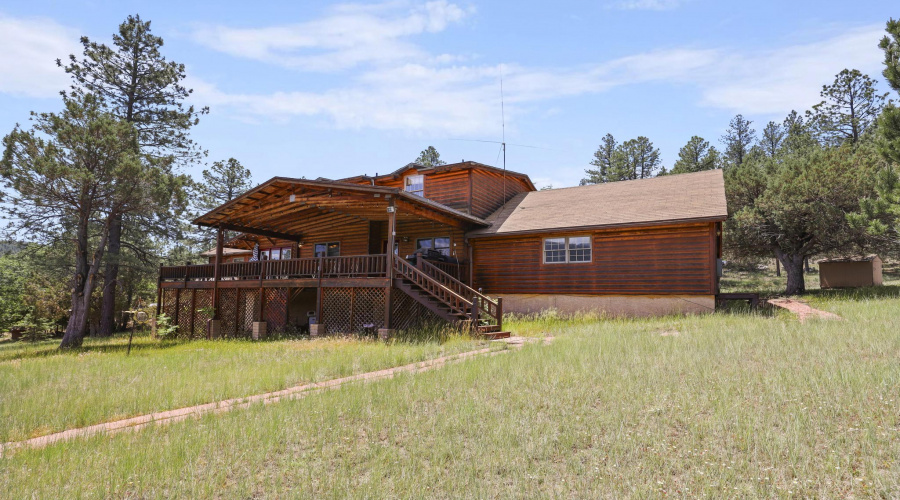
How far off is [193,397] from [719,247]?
861 inches

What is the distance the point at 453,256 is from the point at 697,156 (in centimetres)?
3378

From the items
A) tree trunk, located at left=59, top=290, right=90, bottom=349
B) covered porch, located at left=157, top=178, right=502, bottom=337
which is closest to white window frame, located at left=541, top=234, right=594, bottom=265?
covered porch, located at left=157, top=178, right=502, bottom=337

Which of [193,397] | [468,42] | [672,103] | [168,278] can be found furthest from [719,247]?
[168,278]

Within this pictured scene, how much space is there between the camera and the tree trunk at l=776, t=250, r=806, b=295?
2611cm

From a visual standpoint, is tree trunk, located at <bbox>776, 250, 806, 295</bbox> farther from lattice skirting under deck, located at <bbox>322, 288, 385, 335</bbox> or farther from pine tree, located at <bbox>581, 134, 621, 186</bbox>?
pine tree, located at <bbox>581, 134, 621, 186</bbox>

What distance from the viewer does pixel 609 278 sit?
707 inches

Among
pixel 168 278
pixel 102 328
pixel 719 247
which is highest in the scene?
pixel 719 247

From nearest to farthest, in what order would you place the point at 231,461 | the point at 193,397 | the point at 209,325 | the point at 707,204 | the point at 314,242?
1. the point at 231,461
2. the point at 193,397
3. the point at 707,204
4. the point at 209,325
5. the point at 314,242

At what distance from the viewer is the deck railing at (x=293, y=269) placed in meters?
16.1

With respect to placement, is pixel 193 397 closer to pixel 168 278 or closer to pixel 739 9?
pixel 739 9

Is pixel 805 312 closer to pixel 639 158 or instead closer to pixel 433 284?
pixel 433 284

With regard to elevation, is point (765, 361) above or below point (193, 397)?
above

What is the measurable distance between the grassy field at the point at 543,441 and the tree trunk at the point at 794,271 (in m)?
21.8

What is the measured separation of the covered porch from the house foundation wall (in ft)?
8.52
